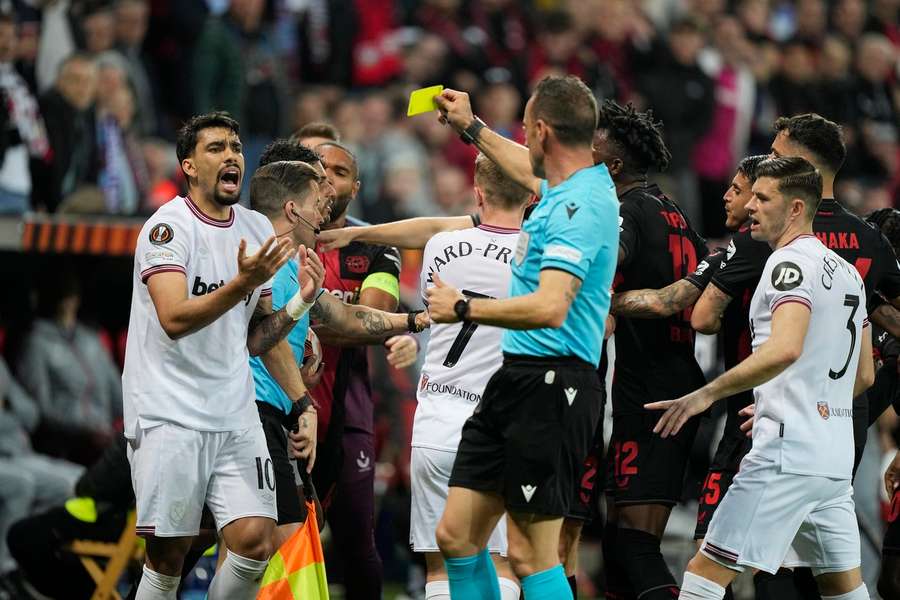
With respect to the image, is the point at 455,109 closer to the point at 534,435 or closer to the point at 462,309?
the point at 462,309

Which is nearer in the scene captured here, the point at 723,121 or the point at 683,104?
the point at 683,104

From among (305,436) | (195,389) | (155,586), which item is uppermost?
(195,389)

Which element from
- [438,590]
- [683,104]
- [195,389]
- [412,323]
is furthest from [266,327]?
[683,104]

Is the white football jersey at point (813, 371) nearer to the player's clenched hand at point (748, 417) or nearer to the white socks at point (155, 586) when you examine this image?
the player's clenched hand at point (748, 417)

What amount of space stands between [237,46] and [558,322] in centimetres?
908

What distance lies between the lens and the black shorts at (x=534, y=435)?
5699mm

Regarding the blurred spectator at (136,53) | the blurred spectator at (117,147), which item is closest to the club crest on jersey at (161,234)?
the blurred spectator at (117,147)

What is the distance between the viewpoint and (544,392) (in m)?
5.73

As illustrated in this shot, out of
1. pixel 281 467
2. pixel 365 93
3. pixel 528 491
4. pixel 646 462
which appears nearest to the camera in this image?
pixel 528 491

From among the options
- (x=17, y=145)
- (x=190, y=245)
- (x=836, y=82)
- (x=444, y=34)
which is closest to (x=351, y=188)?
(x=190, y=245)

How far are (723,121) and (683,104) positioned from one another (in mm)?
772

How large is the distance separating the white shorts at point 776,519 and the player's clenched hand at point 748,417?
29 centimetres

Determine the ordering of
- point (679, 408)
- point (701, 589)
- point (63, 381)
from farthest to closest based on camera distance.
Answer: point (63, 381), point (679, 408), point (701, 589)

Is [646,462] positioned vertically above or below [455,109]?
below
